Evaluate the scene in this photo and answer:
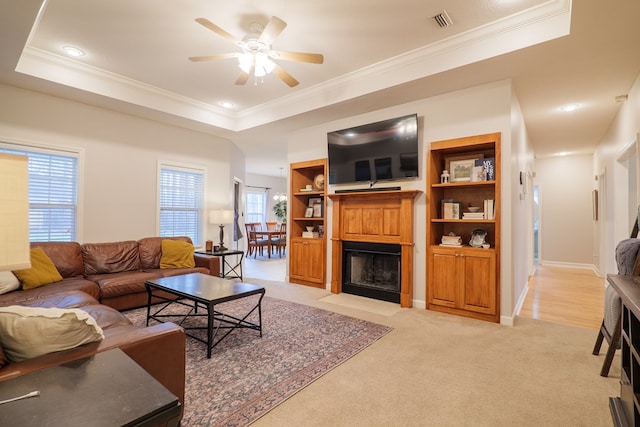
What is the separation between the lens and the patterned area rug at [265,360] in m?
1.92

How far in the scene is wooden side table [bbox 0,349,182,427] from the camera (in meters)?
0.78

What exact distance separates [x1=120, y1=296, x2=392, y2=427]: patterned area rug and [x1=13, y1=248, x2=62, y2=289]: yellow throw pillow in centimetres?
87

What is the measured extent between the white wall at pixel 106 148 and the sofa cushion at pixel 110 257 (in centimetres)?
35

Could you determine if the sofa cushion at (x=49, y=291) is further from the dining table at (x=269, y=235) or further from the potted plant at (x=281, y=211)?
the potted plant at (x=281, y=211)

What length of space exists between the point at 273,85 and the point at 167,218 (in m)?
2.81

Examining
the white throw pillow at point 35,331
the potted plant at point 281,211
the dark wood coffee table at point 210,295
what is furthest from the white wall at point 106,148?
the potted plant at point 281,211

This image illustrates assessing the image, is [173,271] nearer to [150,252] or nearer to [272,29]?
[150,252]

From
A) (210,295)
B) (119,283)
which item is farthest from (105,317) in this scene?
(119,283)

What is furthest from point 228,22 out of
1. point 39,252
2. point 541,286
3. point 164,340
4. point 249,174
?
point 249,174

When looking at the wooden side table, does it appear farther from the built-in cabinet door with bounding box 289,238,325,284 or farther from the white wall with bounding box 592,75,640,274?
the white wall with bounding box 592,75,640,274

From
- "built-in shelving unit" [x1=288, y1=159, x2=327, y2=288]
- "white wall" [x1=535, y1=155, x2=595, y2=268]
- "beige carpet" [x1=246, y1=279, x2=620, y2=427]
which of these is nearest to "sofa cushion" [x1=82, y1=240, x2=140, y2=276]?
"built-in shelving unit" [x1=288, y1=159, x2=327, y2=288]

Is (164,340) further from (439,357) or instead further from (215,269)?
(215,269)

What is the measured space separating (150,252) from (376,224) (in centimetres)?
324

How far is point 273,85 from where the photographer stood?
4.32 metres
